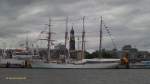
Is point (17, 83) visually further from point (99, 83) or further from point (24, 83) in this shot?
point (99, 83)

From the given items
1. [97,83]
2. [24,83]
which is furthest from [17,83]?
[97,83]

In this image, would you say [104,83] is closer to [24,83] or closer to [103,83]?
[103,83]

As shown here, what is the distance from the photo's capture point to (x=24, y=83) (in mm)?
91375

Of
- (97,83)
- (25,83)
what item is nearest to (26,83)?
(25,83)

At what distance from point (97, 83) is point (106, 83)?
215 centimetres

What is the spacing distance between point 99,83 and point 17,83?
19.9 meters

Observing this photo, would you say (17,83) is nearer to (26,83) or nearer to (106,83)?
(26,83)

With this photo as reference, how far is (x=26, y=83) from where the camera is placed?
91.4 m

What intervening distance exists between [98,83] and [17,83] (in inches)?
770

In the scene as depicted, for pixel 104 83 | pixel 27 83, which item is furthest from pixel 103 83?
pixel 27 83

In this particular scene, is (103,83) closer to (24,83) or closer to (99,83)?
(99,83)

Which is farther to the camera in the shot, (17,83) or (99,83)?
(99,83)

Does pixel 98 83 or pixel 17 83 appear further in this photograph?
pixel 98 83

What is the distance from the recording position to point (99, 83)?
96125 millimetres
